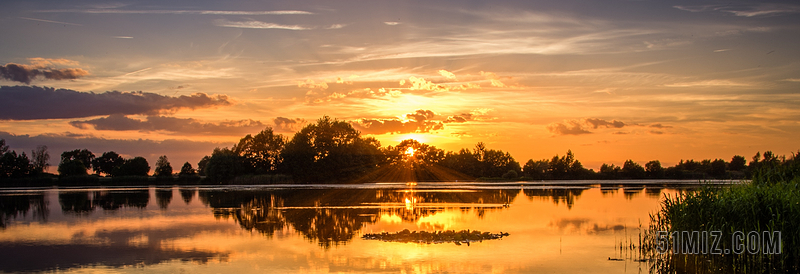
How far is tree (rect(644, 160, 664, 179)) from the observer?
421ft

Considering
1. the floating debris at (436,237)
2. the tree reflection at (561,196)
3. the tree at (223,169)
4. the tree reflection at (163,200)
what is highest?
the tree at (223,169)

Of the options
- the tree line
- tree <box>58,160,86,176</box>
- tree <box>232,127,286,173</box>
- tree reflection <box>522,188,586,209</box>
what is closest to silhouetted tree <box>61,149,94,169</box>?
the tree line

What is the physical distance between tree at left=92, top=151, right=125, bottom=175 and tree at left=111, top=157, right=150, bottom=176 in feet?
63.6

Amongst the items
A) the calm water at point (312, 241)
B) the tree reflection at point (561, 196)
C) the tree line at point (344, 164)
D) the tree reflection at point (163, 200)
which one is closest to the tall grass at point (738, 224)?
the calm water at point (312, 241)

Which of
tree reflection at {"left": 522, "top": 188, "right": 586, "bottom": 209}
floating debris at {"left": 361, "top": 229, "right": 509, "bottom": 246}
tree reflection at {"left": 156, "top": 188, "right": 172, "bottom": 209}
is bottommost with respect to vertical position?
tree reflection at {"left": 522, "top": 188, "right": 586, "bottom": 209}

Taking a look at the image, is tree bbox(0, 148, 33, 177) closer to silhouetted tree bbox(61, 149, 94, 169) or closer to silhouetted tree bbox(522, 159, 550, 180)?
silhouetted tree bbox(61, 149, 94, 169)

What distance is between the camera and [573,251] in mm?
19141

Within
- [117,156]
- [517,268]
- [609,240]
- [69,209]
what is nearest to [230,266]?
[517,268]

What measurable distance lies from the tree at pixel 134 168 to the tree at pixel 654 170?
377 feet

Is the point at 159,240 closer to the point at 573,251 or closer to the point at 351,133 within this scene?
the point at 573,251

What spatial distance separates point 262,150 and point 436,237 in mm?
89311

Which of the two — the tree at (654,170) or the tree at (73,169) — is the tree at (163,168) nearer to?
the tree at (73,169)

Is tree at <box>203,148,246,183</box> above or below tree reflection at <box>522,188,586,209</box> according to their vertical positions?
above

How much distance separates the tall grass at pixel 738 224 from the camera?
14.9m
